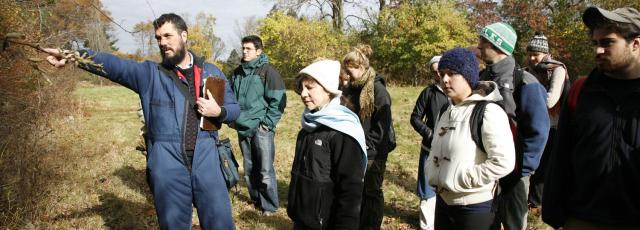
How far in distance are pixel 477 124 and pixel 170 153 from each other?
2117 mm

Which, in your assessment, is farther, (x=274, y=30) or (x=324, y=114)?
(x=274, y=30)

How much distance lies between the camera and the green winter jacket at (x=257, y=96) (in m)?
5.22

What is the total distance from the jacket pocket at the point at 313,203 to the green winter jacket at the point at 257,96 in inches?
106

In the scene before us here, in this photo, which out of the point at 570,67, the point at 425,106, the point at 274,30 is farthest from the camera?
the point at 274,30

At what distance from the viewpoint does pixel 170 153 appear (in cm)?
313

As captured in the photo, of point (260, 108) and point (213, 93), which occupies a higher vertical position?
point (213, 93)

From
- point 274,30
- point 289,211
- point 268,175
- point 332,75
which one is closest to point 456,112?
point 332,75

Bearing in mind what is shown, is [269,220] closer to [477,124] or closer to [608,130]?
[477,124]

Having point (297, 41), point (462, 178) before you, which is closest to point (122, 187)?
point (462, 178)

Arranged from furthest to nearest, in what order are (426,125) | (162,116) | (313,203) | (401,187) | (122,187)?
(401,187)
(122,187)
(426,125)
(162,116)
(313,203)

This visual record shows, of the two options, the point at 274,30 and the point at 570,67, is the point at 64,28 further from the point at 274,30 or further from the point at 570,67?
the point at 274,30

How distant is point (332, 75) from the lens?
273 centimetres

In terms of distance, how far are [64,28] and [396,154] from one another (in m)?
6.15

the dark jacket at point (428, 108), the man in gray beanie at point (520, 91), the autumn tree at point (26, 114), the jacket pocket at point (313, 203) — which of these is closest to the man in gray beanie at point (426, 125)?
the dark jacket at point (428, 108)
